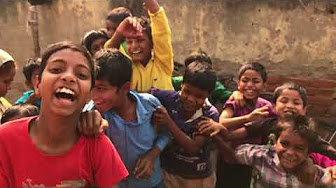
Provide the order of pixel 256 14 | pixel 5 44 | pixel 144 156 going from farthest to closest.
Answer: pixel 5 44, pixel 256 14, pixel 144 156

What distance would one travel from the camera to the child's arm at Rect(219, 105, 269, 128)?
268 cm

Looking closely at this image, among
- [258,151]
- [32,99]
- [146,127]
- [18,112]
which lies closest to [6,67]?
[32,99]

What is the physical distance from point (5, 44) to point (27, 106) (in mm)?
3126

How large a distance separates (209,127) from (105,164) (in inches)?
36.8

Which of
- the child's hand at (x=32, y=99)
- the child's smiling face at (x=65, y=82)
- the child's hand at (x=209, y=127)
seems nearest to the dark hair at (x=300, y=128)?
the child's hand at (x=209, y=127)

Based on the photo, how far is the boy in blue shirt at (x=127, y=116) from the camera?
7.19ft

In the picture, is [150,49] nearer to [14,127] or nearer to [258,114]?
[258,114]

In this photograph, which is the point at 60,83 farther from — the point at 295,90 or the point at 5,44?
the point at 5,44

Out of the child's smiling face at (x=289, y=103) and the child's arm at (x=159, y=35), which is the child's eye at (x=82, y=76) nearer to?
the child's arm at (x=159, y=35)

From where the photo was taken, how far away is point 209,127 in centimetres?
250

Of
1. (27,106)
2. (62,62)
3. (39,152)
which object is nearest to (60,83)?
(62,62)

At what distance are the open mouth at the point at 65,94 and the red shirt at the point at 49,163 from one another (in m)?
0.18

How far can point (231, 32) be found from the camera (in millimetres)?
4336

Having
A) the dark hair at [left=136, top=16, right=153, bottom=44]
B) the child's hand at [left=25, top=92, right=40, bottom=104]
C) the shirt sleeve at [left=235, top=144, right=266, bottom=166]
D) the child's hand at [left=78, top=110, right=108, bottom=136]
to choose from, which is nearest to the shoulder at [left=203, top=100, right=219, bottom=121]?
the shirt sleeve at [left=235, top=144, right=266, bottom=166]
